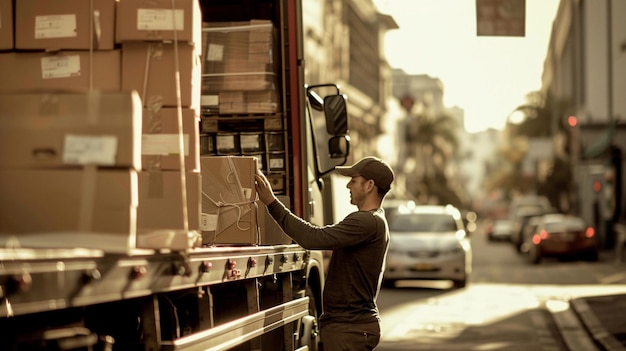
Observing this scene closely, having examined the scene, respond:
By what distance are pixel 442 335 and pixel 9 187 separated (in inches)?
461

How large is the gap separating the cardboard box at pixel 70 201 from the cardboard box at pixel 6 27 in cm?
127

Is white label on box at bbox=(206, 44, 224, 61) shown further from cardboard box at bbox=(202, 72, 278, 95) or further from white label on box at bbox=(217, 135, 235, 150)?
white label on box at bbox=(217, 135, 235, 150)

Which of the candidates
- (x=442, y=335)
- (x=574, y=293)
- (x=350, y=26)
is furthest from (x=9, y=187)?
(x=350, y=26)

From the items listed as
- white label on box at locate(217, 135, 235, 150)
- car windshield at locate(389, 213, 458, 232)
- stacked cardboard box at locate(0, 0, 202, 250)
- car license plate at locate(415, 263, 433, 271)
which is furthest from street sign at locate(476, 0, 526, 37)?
stacked cardboard box at locate(0, 0, 202, 250)

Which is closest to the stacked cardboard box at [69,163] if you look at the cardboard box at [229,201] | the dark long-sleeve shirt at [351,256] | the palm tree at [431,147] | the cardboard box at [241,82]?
the dark long-sleeve shirt at [351,256]

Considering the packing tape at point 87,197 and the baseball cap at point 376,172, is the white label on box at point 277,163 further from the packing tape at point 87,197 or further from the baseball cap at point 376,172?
the packing tape at point 87,197

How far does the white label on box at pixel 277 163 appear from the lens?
10.6 meters

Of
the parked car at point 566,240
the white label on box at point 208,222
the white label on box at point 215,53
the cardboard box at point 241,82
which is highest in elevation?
the white label on box at point 215,53

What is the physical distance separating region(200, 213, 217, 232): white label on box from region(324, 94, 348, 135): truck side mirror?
369cm

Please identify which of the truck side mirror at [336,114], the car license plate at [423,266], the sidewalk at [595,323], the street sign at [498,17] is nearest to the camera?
the truck side mirror at [336,114]

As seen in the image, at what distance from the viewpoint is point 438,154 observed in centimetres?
12631

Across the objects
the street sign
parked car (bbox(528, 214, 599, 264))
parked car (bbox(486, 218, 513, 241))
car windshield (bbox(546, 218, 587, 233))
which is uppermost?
the street sign

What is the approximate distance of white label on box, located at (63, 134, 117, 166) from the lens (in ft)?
16.4

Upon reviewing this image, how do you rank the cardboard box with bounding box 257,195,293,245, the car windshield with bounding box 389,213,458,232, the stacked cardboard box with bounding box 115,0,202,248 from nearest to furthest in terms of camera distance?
the stacked cardboard box with bounding box 115,0,202,248 → the cardboard box with bounding box 257,195,293,245 → the car windshield with bounding box 389,213,458,232
